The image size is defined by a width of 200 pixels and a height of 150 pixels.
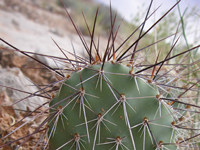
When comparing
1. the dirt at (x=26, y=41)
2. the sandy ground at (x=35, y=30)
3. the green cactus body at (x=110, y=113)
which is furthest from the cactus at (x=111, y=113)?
the sandy ground at (x=35, y=30)

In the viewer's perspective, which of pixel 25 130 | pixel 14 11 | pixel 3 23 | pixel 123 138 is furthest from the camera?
pixel 14 11

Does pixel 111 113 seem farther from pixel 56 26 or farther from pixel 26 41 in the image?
pixel 56 26

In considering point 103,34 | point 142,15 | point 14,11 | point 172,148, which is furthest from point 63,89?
point 103,34

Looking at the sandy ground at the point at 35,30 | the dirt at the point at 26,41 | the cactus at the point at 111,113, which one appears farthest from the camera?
the sandy ground at the point at 35,30

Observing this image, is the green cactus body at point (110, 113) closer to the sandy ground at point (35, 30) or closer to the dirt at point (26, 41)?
the dirt at point (26, 41)

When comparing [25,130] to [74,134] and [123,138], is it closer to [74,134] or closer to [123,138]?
[74,134]

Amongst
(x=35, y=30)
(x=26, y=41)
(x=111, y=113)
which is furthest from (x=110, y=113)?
(x=35, y=30)

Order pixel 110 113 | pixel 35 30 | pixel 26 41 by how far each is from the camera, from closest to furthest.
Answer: pixel 110 113
pixel 26 41
pixel 35 30

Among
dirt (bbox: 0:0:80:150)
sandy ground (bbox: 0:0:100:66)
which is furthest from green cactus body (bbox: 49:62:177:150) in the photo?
sandy ground (bbox: 0:0:100:66)
